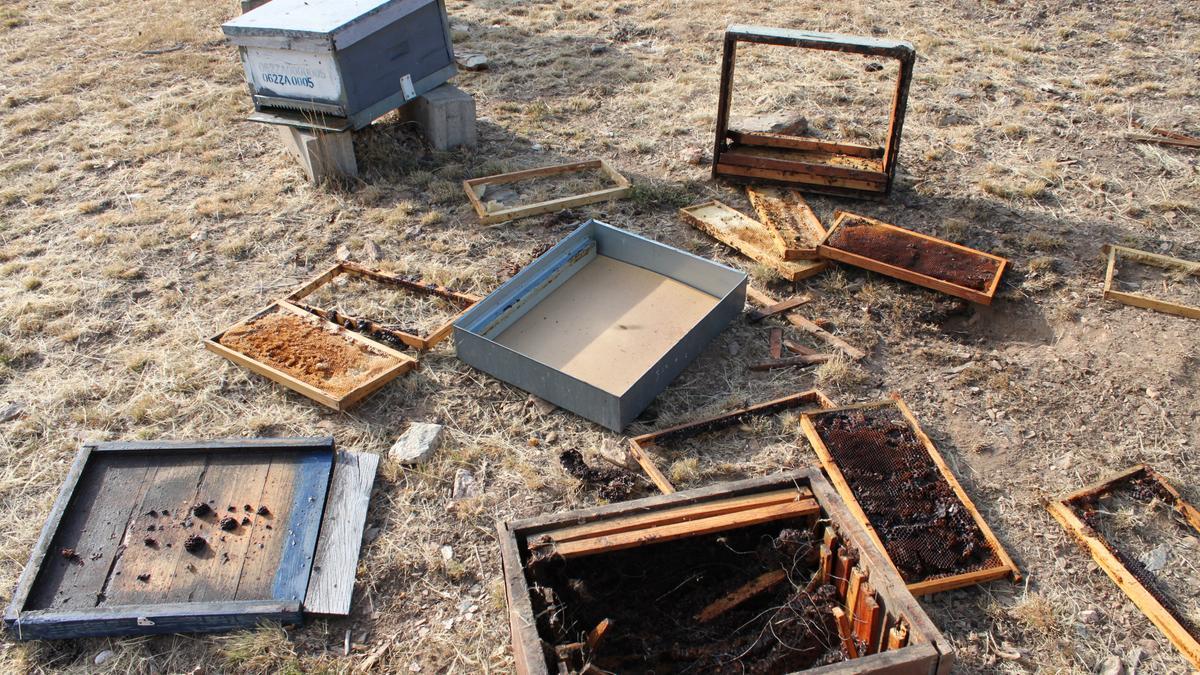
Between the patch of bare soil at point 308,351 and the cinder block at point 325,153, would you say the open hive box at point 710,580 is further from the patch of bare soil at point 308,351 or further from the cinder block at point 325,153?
the cinder block at point 325,153

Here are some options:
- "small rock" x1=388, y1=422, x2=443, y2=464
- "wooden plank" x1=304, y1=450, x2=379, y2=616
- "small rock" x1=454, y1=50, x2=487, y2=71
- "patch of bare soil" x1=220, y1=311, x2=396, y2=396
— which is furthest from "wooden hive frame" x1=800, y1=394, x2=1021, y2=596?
"small rock" x1=454, y1=50, x2=487, y2=71

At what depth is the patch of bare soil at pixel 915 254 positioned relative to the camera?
582 cm

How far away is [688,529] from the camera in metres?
3.47

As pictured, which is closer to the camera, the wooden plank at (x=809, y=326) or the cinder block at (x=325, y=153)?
the wooden plank at (x=809, y=326)

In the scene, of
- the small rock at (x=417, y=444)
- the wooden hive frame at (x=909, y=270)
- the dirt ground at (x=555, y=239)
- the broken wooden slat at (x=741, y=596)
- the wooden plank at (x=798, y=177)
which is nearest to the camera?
the broken wooden slat at (x=741, y=596)

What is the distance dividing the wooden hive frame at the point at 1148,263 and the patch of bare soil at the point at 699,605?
3602 millimetres

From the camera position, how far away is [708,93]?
29.2 ft

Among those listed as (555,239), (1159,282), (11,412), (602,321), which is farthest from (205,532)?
(1159,282)

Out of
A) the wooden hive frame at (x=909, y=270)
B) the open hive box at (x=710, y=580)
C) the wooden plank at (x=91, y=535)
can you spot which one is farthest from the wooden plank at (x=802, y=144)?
the wooden plank at (x=91, y=535)

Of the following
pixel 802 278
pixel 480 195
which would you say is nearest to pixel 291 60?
pixel 480 195

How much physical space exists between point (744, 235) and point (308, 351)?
10.8 ft

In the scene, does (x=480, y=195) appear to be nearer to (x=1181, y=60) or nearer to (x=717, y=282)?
(x=717, y=282)

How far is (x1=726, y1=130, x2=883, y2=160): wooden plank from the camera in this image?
7.21 meters

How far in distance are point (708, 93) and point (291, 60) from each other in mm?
4142
